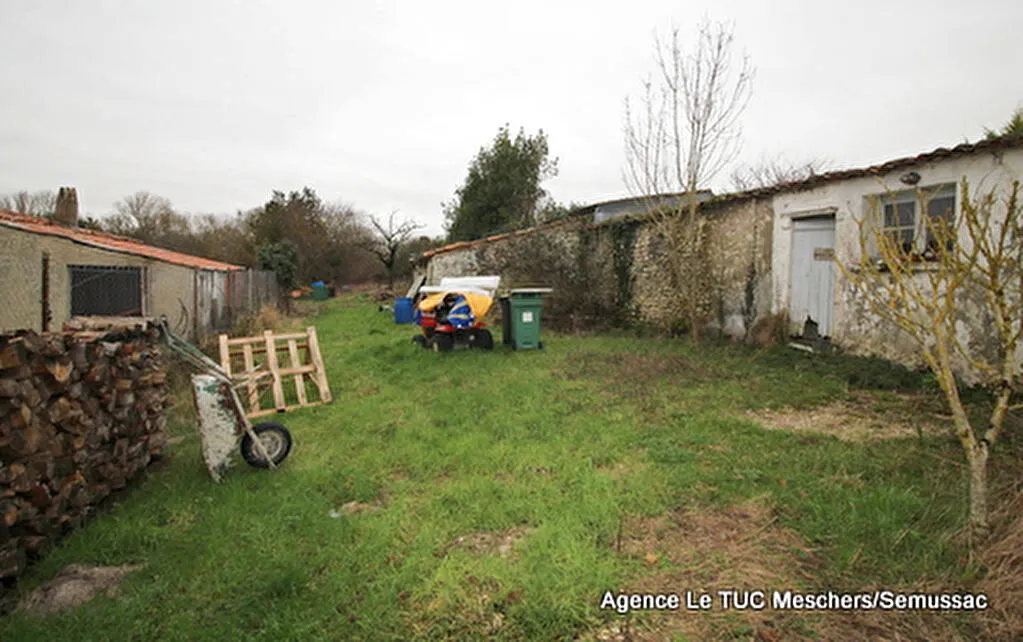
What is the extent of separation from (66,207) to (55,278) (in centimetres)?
548

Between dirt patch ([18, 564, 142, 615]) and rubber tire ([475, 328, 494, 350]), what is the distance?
6970 mm

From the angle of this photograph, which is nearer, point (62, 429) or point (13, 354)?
point (13, 354)

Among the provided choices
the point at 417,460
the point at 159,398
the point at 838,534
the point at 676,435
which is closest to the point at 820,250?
the point at 676,435

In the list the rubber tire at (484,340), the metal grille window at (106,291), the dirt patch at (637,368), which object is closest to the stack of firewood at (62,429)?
the metal grille window at (106,291)

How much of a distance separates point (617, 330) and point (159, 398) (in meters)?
9.33

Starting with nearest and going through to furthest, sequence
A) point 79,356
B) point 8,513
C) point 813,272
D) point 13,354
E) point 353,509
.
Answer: point 8,513
point 13,354
point 79,356
point 353,509
point 813,272

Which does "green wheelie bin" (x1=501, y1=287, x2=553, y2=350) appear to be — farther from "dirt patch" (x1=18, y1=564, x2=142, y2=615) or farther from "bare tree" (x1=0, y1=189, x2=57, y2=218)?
"bare tree" (x1=0, y1=189, x2=57, y2=218)

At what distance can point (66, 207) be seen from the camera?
10.9 metres

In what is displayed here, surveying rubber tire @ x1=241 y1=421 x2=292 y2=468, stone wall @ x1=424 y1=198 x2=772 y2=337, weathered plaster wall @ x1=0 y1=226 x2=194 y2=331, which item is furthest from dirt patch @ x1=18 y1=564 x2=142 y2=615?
stone wall @ x1=424 y1=198 x2=772 y2=337

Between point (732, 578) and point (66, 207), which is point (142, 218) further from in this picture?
point (732, 578)

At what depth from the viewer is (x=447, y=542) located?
2941mm

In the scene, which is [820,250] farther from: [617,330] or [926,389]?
[617,330]

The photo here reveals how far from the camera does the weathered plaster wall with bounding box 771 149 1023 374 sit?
5.92m

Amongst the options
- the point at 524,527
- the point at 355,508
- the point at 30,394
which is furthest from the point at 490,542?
the point at 30,394
